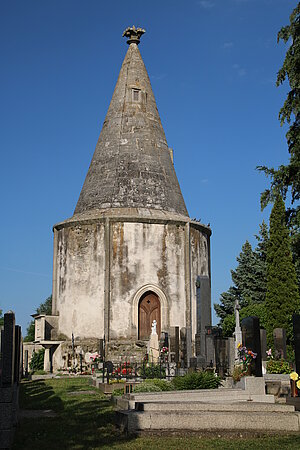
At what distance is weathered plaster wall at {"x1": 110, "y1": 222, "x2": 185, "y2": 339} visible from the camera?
2416cm

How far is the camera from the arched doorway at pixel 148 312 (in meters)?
24.7

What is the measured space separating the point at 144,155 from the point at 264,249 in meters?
13.5

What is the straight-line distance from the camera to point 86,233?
2544 cm

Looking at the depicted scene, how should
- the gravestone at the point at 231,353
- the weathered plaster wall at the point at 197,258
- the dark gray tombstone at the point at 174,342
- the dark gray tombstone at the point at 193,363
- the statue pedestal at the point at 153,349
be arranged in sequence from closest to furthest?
the gravestone at the point at 231,353
the dark gray tombstone at the point at 193,363
the dark gray tombstone at the point at 174,342
the statue pedestal at the point at 153,349
the weathered plaster wall at the point at 197,258

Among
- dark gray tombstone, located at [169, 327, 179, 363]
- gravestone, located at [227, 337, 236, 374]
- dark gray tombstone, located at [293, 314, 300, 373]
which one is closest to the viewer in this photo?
dark gray tombstone, located at [293, 314, 300, 373]

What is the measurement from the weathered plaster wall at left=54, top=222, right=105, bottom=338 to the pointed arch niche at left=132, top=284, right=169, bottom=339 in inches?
55.6

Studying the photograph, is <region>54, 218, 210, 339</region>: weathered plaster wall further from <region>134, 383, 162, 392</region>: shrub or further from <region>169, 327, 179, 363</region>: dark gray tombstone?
<region>134, 383, 162, 392</region>: shrub

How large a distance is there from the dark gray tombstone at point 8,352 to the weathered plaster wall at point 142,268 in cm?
1505

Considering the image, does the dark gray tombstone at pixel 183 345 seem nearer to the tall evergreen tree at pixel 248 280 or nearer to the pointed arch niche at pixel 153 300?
the pointed arch niche at pixel 153 300

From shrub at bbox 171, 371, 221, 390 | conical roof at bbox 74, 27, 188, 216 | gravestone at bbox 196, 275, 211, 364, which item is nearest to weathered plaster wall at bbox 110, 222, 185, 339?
conical roof at bbox 74, 27, 188, 216

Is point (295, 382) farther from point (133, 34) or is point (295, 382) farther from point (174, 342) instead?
point (133, 34)

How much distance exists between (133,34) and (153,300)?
14.9 m

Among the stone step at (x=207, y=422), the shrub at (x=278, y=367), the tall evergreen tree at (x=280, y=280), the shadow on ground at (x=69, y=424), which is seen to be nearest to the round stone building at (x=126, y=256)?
the tall evergreen tree at (x=280, y=280)

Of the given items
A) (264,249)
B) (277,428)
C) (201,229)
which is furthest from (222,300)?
(277,428)
